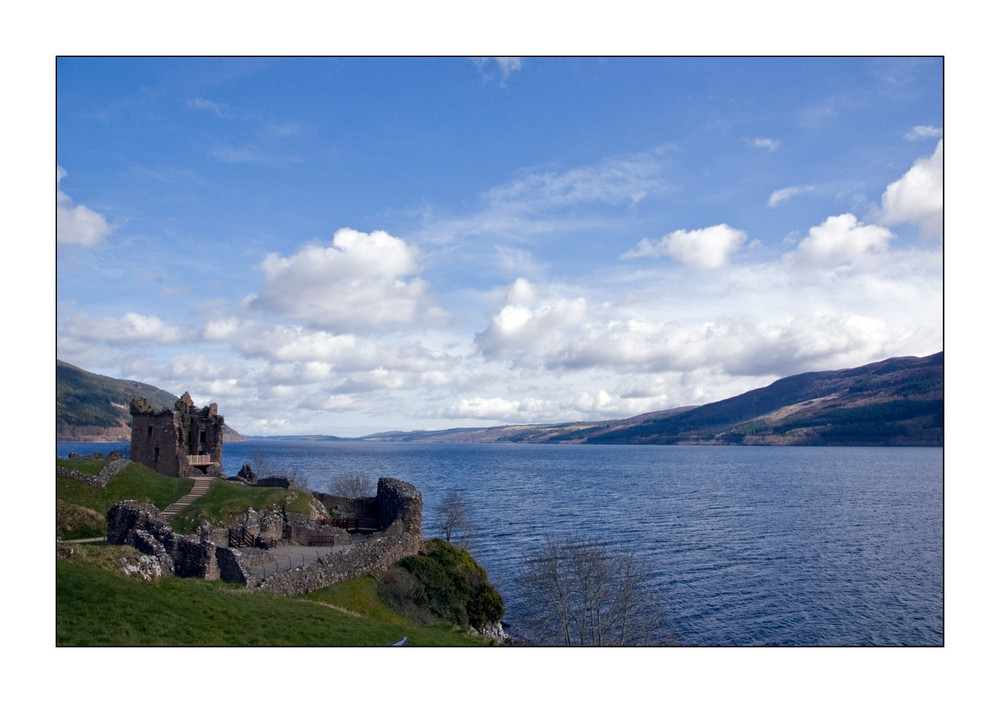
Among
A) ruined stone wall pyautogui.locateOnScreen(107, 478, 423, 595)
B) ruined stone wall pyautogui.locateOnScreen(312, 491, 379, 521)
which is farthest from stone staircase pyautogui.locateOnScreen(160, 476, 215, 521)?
ruined stone wall pyautogui.locateOnScreen(312, 491, 379, 521)

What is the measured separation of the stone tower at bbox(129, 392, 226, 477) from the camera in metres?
59.6

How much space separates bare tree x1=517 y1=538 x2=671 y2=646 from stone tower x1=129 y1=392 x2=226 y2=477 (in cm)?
3609

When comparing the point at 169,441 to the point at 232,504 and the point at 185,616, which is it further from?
the point at 185,616

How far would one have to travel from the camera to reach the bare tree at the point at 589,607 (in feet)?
129

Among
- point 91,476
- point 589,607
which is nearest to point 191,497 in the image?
point 91,476

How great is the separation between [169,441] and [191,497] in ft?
49.2

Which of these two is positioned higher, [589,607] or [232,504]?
[232,504]

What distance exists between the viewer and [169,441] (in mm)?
59719

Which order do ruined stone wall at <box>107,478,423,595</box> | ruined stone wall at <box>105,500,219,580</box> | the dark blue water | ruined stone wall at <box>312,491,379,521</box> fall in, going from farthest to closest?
ruined stone wall at <box>312,491,379,521</box>, the dark blue water, ruined stone wall at <box>107,478,423,595</box>, ruined stone wall at <box>105,500,219,580</box>

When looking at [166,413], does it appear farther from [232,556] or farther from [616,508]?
[616,508]

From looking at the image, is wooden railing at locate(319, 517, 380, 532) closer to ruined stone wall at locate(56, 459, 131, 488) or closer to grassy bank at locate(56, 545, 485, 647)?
ruined stone wall at locate(56, 459, 131, 488)

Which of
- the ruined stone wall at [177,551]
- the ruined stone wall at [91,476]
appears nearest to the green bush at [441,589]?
the ruined stone wall at [177,551]

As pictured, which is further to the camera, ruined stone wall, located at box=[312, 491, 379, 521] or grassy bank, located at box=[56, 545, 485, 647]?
ruined stone wall, located at box=[312, 491, 379, 521]

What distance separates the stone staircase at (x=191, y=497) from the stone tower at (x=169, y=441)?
8513mm
